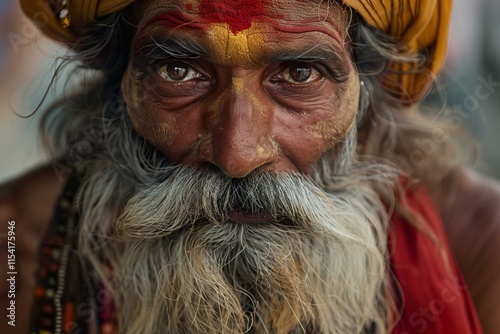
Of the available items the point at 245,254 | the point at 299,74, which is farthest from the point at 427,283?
the point at 299,74

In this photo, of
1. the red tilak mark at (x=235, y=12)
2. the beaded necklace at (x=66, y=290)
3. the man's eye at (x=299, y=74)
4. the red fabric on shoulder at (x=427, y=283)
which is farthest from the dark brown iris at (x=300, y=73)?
the beaded necklace at (x=66, y=290)

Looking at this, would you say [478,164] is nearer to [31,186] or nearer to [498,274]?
[498,274]

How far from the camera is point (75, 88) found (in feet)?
4.81

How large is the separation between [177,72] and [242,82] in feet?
0.46

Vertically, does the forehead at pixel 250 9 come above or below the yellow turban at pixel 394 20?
above

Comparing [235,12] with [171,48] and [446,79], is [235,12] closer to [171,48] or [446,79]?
[171,48]

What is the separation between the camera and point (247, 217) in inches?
43.6

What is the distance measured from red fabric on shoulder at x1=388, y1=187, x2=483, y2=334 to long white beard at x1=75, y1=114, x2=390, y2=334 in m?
0.04

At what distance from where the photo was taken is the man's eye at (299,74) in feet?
3.63

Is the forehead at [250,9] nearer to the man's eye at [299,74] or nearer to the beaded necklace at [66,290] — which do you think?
the man's eye at [299,74]

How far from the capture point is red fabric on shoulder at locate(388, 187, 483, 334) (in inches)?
50.1

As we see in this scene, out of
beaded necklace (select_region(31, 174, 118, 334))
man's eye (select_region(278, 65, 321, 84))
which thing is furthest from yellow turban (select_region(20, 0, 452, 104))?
beaded necklace (select_region(31, 174, 118, 334))

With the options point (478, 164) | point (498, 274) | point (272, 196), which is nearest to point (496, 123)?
point (478, 164)

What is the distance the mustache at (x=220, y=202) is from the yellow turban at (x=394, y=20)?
13.4 inches
